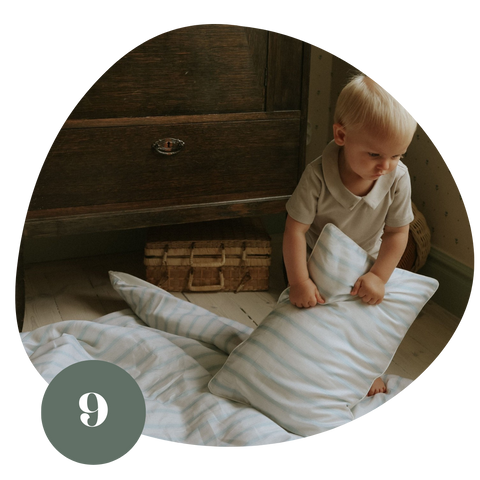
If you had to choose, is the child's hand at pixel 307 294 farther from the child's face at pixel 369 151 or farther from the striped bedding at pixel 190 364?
the child's face at pixel 369 151

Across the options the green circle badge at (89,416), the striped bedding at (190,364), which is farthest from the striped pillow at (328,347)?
the green circle badge at (89,416)

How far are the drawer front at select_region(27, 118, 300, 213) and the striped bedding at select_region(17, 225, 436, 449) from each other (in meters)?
0.12

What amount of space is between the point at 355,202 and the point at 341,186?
23mm

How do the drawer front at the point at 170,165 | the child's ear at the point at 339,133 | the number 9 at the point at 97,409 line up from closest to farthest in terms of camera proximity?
the number 9 at the point at 97,409 < the child's ear at the point at 339,133 < the drawer front at the point at 170,165

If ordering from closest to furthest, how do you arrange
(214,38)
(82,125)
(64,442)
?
(64,442)
(214,38)
(82,125)

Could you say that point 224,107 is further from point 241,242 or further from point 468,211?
point 468,211

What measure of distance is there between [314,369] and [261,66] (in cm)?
36

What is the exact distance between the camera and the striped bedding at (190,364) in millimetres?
652

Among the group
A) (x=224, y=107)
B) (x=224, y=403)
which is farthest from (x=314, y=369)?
(x=224, y=107)

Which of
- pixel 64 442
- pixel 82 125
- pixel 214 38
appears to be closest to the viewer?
pixel 64 442

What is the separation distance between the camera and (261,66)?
69 cm

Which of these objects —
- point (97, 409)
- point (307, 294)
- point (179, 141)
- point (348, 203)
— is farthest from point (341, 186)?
point (97, 409)

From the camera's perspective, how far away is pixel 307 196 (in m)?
0.66

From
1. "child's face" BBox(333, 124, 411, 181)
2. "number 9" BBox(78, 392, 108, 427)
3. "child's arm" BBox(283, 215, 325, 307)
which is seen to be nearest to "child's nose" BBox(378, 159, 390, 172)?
"child's face" BBox(333, 124, 411, 181)
